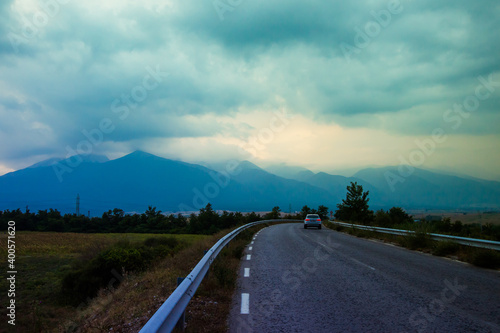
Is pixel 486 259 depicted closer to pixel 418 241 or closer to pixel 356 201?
pixel 418 241

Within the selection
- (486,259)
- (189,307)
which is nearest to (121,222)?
(486,259)

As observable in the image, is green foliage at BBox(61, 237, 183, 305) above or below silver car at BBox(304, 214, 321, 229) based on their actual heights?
below

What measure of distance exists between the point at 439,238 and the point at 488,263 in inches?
172

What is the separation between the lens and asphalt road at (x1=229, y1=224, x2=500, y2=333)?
4652 mm

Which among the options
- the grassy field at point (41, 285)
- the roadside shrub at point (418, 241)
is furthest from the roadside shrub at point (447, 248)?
the grassy field at point (41, 285)

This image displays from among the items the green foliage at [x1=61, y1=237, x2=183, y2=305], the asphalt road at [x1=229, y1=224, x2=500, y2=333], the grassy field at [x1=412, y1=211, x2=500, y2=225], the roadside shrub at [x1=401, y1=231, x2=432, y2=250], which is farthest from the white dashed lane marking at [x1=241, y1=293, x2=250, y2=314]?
the grassy field at [x1=412, y1=211, x2=500, y2=225]

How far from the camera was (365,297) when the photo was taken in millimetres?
6117

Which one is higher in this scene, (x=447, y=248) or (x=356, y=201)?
(x=356, y=201)

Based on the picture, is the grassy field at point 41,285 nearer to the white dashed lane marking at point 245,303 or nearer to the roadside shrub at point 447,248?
the white dashed lane marking at point 245,303

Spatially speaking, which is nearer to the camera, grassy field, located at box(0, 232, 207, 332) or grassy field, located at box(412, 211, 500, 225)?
grassy field, located at box(0, 232, 207, 332)

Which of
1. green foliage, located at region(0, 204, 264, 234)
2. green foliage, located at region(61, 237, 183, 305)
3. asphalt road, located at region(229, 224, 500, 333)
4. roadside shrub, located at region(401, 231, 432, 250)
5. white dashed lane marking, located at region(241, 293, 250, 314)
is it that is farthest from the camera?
green foliage, located at region(0, 204, 264, 234)

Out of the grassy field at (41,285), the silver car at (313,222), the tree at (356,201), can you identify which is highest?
the tree at (356,201)

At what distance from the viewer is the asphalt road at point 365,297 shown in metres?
4.65

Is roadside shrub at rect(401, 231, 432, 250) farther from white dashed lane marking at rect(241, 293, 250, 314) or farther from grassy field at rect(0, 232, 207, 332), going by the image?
white dashed lane marking at rect(241, 293, 250, 314)
